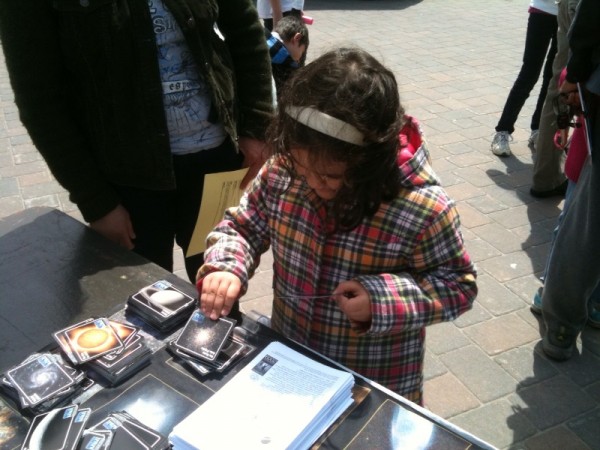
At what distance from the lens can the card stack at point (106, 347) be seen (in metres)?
1.10

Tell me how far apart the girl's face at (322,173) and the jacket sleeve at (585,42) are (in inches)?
54.7

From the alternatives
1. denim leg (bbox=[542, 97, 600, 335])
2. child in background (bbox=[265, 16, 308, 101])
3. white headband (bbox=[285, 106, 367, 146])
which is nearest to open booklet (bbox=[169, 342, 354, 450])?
white headband (bbox=[285, 106, 367, 146])

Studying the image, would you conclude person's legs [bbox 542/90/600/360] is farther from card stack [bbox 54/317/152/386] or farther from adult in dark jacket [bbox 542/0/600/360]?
card stack [bbox 54/317/152/386]

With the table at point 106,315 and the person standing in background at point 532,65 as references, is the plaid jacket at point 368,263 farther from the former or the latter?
the person standing in background at point 532,65

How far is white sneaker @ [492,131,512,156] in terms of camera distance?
13.6 ft

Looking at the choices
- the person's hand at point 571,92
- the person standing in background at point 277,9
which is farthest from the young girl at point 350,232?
the person standing in background at point 277,9

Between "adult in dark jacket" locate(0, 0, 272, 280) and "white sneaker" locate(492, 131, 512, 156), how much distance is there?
2.85 meters

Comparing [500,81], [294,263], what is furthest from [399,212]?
[500,81]

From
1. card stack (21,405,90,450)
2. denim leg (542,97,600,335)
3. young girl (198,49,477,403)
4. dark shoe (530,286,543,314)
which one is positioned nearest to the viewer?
card stack (21,405,90,450)

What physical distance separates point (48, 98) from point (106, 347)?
0.68m

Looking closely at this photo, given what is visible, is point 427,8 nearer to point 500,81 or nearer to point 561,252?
point 500,81

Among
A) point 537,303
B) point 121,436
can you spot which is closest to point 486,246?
point 537,303

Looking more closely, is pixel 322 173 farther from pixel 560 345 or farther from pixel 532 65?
pixel 532 65

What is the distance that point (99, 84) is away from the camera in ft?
4.74
